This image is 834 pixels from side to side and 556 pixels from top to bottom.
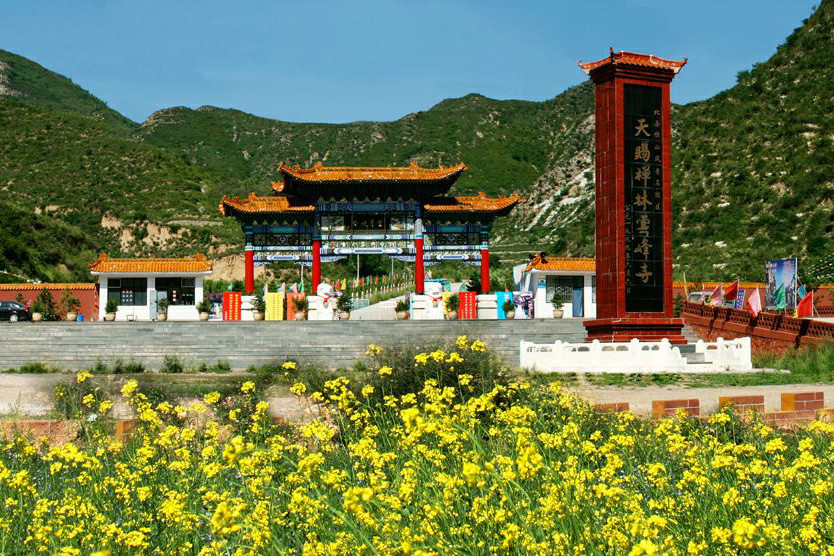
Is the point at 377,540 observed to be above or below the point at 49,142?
below

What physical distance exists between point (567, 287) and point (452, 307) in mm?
4850

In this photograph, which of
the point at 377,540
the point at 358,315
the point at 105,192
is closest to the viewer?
the point at 377,540

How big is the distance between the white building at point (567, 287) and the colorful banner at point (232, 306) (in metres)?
11.4

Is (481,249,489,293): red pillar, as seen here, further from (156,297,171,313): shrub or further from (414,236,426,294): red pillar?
(156,297,171,313): shrub

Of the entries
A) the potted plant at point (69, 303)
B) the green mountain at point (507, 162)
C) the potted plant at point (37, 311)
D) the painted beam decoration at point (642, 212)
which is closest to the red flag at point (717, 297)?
the painted beam decoration at point (642, 212)

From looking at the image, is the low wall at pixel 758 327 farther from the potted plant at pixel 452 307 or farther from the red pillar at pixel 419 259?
the red pillar at pixel 419 259

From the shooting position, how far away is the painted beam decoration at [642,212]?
22.4 metres

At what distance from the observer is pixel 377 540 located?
13.6ft

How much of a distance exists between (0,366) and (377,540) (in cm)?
2145

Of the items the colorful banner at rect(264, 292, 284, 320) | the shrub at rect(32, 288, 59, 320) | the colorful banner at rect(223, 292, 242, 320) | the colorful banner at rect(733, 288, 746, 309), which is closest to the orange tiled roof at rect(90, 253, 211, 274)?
the shrub at rect(32, 288, 59, 320)

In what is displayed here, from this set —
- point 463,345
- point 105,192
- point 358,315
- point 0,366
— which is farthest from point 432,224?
point 105,192

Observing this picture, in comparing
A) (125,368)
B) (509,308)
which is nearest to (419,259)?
(509,308)

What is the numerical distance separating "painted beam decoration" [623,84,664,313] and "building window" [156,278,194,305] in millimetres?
20451

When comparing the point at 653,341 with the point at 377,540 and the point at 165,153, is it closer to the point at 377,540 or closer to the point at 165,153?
the point at 377,540
